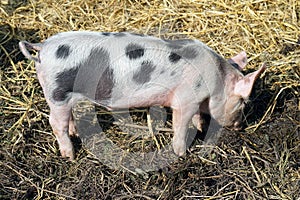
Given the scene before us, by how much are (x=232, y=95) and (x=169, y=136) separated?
0.72 metres

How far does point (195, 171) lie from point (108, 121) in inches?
38.3

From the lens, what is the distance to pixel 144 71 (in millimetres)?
4305

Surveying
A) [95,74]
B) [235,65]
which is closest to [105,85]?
[95,74]

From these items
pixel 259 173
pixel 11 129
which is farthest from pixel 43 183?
pixel 259 173

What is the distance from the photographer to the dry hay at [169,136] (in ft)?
14.9

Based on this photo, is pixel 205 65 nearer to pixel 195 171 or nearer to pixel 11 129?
pixel 195 171

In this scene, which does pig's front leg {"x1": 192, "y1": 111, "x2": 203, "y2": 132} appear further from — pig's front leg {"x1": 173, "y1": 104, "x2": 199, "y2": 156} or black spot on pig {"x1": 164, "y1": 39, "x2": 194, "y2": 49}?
black spot on pig {"x1": 164, "y1": 39, "x2": 194, "y2": 49}

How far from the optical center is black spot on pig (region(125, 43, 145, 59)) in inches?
169

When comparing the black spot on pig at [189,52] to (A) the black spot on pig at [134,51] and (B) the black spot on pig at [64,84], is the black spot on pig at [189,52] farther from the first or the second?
(B) the black spot on pig at [64,84]

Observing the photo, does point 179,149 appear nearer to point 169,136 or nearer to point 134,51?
point 169,136

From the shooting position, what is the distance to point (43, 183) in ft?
14.9

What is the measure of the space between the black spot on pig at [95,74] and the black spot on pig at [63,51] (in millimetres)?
133

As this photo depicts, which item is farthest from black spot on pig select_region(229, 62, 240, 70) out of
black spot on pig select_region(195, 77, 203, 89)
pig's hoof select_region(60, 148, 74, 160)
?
pig's hoof select_region(60, 148, 74, 160)

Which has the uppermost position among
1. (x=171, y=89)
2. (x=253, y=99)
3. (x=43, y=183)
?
(x=171, y=89)
